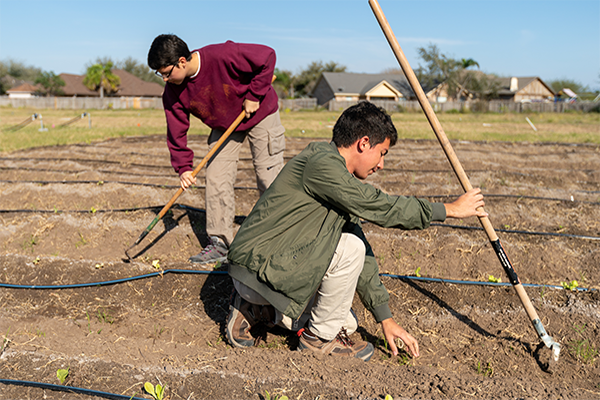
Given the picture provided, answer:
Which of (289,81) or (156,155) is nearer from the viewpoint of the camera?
(156,155)

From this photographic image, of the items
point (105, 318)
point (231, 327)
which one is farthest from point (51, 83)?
point (231, 327)

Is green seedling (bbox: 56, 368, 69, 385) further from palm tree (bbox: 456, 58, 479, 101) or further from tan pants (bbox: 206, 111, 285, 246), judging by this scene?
palm tree (bbox: 456, 58, 479, 101)

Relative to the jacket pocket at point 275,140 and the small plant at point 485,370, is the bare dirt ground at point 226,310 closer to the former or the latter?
the small plant at point 485,370

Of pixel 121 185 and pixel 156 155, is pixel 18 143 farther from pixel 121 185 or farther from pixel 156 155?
pixel 121 185

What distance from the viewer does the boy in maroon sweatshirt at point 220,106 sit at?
3.57 meters

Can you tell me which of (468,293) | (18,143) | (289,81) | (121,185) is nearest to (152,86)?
(289,81)

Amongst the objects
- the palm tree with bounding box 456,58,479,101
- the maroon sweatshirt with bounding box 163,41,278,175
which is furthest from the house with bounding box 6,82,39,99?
the maroon sweatshirt with bounding box 163,41,278,175

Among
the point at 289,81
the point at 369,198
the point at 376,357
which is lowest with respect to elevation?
the point at 376,357

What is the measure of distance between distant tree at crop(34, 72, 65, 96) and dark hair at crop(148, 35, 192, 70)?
5131 centimetres

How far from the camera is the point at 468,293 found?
3.45 meters

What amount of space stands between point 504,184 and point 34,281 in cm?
599

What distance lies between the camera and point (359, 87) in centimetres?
4512

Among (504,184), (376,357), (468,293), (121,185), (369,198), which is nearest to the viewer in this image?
A: (369,198)

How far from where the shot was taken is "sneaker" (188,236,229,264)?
3961 mm
